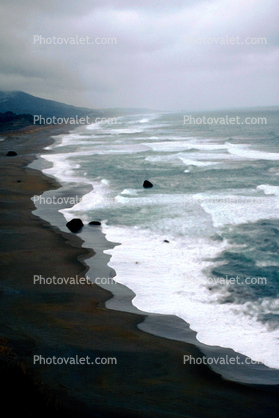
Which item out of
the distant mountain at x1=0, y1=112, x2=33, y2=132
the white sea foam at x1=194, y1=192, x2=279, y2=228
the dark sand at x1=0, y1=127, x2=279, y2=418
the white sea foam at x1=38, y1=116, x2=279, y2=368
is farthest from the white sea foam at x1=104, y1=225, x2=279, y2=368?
the distant mountain at x1=0, y1=112, x2=33, y2=132

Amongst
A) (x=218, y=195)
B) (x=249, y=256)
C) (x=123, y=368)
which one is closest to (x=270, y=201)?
(x=218, y=195)

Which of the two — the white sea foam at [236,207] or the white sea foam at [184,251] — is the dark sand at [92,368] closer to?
the white sea foam at [184,251]

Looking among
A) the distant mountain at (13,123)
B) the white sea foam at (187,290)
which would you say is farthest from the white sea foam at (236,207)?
the distant mountain at (13,123)

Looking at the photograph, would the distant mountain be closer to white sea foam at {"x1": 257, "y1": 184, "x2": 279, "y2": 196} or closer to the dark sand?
white sea foam at {"x1": 257, "y1": 184, "x2": 279, "y2": 196}

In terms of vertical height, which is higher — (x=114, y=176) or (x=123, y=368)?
(x=114, y=176)

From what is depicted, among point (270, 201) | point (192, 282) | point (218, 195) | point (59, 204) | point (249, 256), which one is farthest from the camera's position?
point (218, 195)

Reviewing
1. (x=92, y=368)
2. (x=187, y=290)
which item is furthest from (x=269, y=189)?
(x=92, y=368)

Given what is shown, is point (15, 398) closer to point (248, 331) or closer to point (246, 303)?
point (248, 331)
